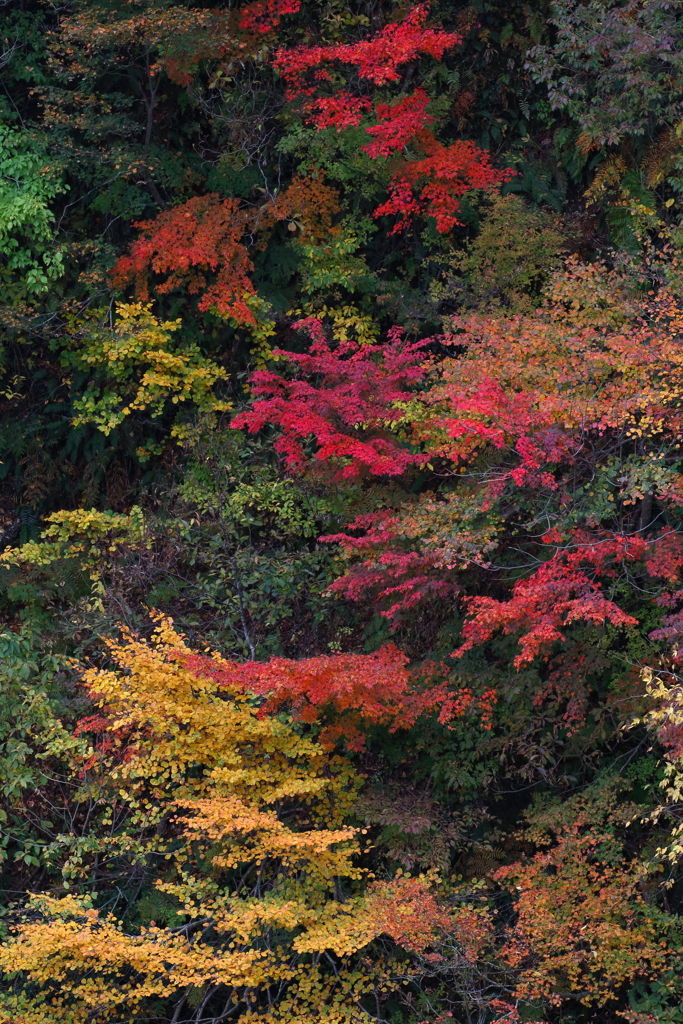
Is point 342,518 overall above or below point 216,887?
above

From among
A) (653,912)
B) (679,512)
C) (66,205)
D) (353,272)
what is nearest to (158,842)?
(653,912)

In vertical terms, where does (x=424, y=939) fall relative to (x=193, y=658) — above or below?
below

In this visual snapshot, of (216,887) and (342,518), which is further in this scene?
(342,518)

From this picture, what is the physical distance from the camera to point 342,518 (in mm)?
12484

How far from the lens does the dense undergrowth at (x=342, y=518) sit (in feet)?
32.4

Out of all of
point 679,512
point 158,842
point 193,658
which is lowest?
point 158,842

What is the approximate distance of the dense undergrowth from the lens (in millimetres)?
9875

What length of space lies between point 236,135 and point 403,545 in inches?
284

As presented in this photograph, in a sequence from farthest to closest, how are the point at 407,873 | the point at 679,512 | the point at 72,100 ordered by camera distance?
the point at 72,100 < the point at 679,512 < the point at 407,873

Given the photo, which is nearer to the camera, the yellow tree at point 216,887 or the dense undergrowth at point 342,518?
the yellow tree at point 216,887

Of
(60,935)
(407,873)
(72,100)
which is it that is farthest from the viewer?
(72,100)

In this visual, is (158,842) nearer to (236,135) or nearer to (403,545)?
(403,545)

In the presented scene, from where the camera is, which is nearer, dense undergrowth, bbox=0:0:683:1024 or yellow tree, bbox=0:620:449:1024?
yellow tree, bbox=0:620:449:1024

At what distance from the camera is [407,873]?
10.1 metres
